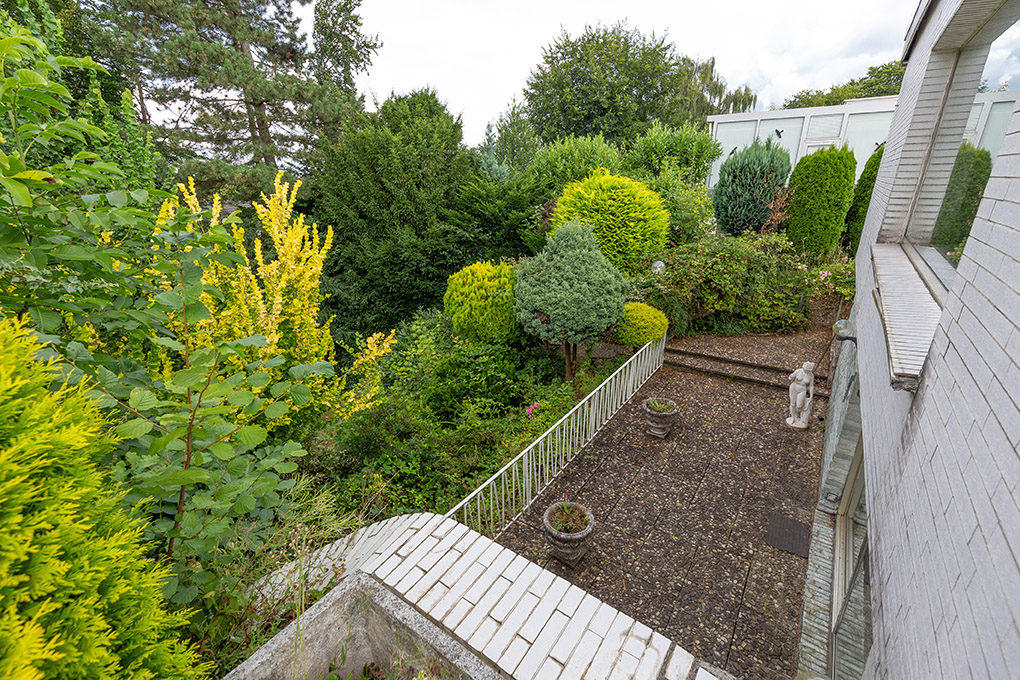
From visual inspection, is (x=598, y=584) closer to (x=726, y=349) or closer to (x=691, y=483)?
(x=691, y=483)

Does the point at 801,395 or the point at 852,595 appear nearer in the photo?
the point at 852,595

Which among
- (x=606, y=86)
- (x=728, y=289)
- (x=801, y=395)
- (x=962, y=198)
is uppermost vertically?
(x=606, y=86)

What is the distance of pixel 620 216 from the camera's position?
895cm

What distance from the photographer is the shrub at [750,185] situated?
12789 mm

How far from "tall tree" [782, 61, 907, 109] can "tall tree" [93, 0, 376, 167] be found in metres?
36.2

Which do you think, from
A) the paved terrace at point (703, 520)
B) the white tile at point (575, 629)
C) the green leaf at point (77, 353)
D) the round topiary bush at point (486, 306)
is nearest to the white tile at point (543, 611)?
the white tile at point (575, 629)

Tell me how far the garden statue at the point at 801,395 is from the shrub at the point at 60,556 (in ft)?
22.8

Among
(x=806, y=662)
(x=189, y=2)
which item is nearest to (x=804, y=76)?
(x=189, y=2)

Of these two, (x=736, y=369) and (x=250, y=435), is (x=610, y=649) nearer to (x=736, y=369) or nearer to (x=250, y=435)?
(x=250, y=435)

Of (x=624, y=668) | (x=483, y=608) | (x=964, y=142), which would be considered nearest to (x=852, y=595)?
(x=624, y=668)

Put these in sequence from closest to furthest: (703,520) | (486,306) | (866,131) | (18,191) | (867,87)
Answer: (18,191) < (703,520) < (486,306) < (866,131) < (867,87)

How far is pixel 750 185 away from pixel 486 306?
10.2 meters

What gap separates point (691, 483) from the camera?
5191mm

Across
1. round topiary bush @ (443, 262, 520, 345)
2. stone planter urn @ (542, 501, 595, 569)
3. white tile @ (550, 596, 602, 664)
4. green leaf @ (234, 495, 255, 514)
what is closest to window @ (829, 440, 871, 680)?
white tile @ (550, 596, 602, 664)
